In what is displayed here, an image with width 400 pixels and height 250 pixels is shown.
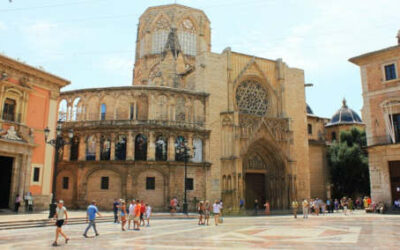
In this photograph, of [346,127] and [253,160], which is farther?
[346,127]

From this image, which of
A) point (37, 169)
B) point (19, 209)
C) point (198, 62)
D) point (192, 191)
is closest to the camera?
point (19, 209)

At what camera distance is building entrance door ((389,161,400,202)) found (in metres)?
25.7

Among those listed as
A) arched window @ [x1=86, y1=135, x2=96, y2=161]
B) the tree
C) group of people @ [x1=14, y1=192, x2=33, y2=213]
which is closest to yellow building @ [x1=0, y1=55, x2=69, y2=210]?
group of people @ [x1=14, y1=192, x2=33, y2=213]

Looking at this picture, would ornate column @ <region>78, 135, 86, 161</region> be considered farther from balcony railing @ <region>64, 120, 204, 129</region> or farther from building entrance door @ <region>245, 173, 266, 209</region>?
building entrance door @ <region>245, 173, 266, 209</region>

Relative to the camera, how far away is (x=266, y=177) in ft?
114

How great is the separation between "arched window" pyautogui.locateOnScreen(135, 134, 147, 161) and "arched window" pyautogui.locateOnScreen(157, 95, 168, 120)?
2490 millimetres

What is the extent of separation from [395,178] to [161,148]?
18411 millimetres

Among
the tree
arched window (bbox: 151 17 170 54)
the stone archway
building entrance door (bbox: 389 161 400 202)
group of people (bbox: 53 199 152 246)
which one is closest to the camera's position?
group of people (bbox: 53 199 152 246)

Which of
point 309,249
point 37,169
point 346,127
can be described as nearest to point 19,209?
point 37,169

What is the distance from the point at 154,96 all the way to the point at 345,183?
85.2ft

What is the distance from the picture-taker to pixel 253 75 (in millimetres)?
35656

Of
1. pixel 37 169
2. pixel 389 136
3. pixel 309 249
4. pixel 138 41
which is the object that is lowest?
pixel 309 249

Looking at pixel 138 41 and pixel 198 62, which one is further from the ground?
pixel 138 41

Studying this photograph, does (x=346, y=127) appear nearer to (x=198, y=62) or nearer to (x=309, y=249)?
(x=198, y=62)
